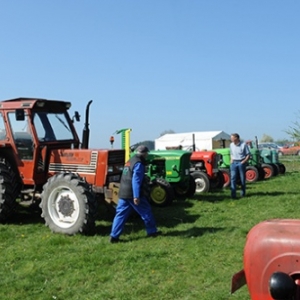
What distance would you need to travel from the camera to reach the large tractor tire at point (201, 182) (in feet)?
40.7

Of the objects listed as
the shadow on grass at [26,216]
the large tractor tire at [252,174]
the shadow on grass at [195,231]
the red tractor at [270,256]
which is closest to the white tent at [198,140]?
the large tractor tire at [252,174]

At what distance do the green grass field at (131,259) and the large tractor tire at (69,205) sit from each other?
18 cm

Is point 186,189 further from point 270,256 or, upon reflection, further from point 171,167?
point 270,256

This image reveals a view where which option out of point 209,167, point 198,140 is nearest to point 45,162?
point 209,167

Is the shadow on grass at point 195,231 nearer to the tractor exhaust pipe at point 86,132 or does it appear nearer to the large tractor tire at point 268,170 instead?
the tractor exhaust pipe at point 86,132

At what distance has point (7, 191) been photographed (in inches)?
300

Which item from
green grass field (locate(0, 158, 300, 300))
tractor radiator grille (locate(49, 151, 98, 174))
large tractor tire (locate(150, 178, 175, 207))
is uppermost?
tractor radiator grille (locate(49, 151, 98, 174))

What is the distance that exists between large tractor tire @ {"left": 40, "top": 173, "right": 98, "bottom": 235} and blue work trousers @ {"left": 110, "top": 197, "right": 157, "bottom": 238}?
0.52 m

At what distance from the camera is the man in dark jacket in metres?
6.56

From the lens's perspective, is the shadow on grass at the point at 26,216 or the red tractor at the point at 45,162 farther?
the shadow on grass at the point at 26,216

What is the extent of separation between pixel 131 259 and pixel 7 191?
117 inches

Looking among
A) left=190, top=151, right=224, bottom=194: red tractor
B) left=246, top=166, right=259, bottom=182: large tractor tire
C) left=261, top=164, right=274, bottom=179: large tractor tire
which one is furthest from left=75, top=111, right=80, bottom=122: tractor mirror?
left=261, top=164, right=274, bottom=179: large tractor tire

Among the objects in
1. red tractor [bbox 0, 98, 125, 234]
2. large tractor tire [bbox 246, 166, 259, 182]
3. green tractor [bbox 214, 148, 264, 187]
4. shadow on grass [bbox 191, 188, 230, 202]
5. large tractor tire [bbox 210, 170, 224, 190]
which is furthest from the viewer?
large tractor tire [bbox 246, 166, 259, 182]

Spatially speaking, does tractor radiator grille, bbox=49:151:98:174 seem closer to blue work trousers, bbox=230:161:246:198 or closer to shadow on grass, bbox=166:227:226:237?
shadow on grass, bbox=166:227:226:237
